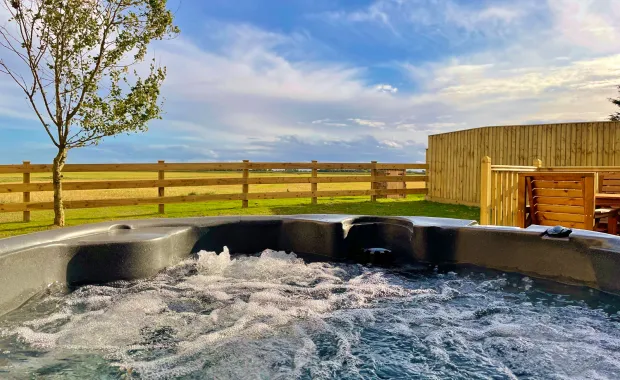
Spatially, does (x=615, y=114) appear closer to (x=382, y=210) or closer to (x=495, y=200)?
(x=382, y=210)

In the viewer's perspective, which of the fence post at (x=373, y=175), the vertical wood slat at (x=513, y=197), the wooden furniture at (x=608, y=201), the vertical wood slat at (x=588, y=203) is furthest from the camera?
the fence post at (x=373, y=175)

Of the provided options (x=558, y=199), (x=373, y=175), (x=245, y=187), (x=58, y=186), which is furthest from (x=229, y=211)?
(x=558, y=199)

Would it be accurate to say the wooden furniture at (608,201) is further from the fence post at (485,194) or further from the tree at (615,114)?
the tree at (615,114)

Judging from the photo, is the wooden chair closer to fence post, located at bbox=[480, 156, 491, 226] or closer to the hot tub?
fence post, located at bbox=[480, 156, 491, 226]

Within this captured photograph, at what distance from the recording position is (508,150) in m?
8.61

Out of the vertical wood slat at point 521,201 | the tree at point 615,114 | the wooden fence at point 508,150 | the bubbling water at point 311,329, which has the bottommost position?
the bubbling water at point 311,329

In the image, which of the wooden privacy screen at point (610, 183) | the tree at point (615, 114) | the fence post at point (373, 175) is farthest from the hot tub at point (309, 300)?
the tree at point (615, 114)

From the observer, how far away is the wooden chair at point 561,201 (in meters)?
3.94

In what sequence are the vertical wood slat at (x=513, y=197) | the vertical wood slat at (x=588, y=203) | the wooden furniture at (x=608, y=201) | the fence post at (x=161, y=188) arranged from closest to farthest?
the vertical wood slat at (x=588, y=203), the wooden furniture at (x=608, y=201), the vertical wood slat at (x=513, y=197), the fence post at (x=161, y=188)

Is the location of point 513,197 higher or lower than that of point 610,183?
lower

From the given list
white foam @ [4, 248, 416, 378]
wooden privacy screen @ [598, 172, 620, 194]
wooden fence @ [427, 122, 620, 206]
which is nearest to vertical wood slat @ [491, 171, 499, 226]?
wooden privacy screen @ [598, 172, 620, 194]

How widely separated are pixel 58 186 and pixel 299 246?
4815 mm

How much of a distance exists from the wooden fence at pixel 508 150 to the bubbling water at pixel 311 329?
608 cm

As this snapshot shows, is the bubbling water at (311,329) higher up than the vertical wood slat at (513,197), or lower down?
lower down
